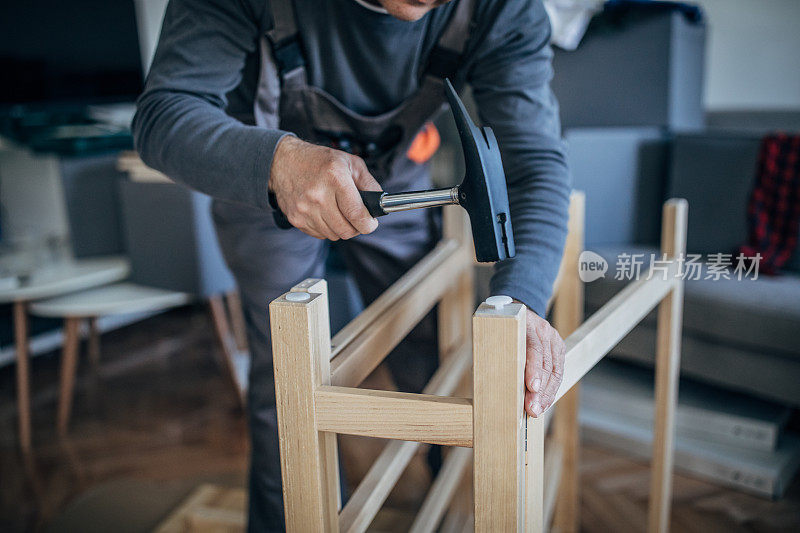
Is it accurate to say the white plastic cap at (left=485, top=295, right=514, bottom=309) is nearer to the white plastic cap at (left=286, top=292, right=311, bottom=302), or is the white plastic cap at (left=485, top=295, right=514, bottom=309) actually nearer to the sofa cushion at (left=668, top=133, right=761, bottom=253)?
the white plastic cap at (left=286, top=292, right=311, bottom=302)

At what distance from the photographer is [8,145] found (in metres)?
2.32

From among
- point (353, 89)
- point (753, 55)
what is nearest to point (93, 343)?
point (353, 89)

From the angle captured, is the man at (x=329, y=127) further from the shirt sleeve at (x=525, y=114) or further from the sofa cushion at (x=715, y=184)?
the sofa cushion at (x=715, y=184)

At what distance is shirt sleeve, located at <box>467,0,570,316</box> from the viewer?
2.65 feet

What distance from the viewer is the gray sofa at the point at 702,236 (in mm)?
1527

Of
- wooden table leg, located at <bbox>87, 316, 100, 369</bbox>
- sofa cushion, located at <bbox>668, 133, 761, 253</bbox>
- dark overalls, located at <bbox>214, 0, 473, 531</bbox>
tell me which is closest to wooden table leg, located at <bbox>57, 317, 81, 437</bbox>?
wooden table leg, located at <bbox>87, 316, 100, 369</bbox>

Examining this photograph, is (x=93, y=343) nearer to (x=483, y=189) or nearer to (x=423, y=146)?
(x=423, y=146)

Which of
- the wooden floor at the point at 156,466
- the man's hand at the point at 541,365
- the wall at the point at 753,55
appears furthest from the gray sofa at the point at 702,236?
the man's hand at the point at 541,365

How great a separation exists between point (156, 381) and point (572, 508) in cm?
153

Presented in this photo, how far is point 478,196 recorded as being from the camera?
611 mm

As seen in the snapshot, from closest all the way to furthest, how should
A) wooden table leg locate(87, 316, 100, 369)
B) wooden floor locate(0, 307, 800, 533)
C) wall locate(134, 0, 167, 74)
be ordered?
wooden floor locate(0, 307, 800, 533)
wooden table leg locate(87, 316, 100, 369)
wall locate(134, 0, 167, 74)

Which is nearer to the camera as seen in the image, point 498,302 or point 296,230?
point 498,302

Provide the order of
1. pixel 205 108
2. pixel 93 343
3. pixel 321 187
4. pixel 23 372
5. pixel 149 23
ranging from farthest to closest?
pixel 149 23 < pixel 93 343 < pixel 23 372 < pixel 205 108 < pixel 321 187

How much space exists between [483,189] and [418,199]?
0.20ft
